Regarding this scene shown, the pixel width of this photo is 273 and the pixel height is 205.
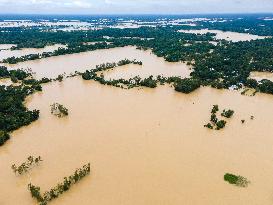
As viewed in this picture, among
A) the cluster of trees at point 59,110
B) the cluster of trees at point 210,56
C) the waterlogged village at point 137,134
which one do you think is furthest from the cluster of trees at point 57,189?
the cluster of trees at point 210,56

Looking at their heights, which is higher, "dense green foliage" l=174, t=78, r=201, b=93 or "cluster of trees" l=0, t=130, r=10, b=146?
"cluster of trees" l=0, t=130, r=10, b=146

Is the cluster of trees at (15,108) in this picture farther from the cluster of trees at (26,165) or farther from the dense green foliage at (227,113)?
the dense green foliage at (227,113)

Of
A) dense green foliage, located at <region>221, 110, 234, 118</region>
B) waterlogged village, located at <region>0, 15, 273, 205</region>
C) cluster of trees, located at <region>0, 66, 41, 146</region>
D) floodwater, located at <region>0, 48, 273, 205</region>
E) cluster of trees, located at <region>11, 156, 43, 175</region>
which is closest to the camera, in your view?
floodwater, located at <region>0, 48, 273, 205</region>

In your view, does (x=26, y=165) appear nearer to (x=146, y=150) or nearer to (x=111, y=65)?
(x=146, y=150)

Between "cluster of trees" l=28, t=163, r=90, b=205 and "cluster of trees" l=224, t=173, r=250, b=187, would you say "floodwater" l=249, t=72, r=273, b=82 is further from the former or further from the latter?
"cluster of trees" l=28, t=163, r=90, b=205

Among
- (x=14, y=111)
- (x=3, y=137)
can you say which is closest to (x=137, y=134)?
(x=3, y=137)

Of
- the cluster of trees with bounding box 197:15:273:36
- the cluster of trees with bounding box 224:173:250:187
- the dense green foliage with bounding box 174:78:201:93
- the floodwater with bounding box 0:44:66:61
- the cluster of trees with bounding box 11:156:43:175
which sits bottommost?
the cluster of trees with bounding box 197:15:273:36

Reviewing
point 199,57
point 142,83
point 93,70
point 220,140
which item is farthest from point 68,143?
point 199,57

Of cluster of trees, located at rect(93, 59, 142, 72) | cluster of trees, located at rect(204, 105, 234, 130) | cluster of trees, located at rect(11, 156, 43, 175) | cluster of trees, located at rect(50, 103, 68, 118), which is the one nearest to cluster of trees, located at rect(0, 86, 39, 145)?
cluster of trees, located at rect(50, 103, 68, 118)
